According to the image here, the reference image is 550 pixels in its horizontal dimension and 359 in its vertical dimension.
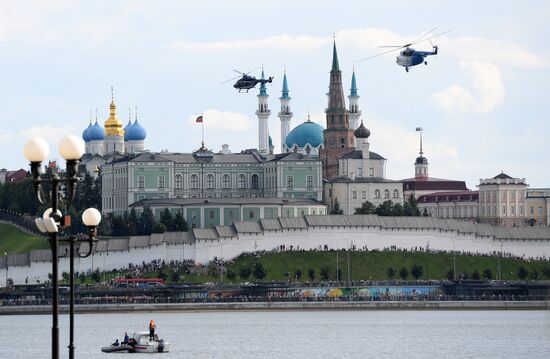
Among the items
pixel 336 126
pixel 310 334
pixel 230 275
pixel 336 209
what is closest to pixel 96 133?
pixel 336 126

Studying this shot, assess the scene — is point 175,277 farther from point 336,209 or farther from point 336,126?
point 336,126

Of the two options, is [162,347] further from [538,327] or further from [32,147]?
[32,147]

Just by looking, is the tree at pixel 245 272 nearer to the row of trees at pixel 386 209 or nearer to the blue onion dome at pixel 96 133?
the row of trees at pixel 386 209

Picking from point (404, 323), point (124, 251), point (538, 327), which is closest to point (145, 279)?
point (124, 251)

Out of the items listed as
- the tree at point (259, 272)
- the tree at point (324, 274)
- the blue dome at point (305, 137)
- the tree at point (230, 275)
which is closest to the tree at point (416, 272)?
the tree at point (324, 274)

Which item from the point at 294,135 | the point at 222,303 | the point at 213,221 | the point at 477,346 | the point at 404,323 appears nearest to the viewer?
the point at 477,346
